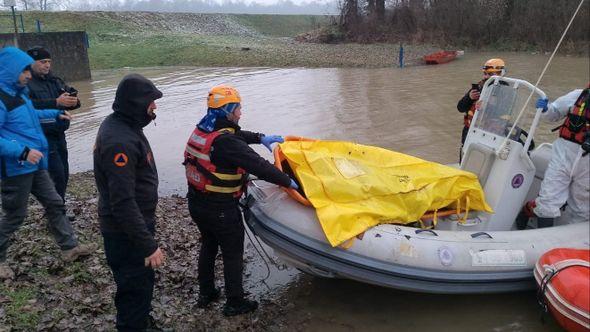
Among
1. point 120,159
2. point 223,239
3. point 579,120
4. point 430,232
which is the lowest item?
point 430,232

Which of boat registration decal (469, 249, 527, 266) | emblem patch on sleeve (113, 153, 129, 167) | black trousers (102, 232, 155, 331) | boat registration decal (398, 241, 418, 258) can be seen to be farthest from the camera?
boat registration decal (469, 249, 527, 266)

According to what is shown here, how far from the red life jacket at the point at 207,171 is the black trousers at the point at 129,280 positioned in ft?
2.17

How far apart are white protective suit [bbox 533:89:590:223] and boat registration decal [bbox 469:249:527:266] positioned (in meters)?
0.61

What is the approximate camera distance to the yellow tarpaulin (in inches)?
139

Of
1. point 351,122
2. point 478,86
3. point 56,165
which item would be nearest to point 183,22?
point 351,122

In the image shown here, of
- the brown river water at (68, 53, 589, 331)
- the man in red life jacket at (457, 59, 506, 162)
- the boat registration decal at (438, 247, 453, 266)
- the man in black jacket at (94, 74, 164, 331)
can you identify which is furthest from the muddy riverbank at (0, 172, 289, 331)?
the man in red life jacket at (457, 59, 506, 162)

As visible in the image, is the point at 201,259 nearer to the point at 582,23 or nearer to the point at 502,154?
the point at 502,154

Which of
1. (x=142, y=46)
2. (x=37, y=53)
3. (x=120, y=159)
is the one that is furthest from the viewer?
(x=142, y=46)

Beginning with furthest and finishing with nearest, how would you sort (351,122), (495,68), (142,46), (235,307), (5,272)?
(142,46), (351,122), (495,68), (5,272), (235,307)

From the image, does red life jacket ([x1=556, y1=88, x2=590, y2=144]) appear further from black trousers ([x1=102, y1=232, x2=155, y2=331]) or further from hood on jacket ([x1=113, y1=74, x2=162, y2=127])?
black trousers ([x1=102, y1=232, x2=155, y2=331])

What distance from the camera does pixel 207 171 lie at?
3369 millimetres

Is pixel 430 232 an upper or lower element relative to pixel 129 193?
lower

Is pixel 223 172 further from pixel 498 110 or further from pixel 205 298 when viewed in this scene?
pixel 498 110

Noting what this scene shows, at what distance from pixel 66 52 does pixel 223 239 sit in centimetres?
1807
